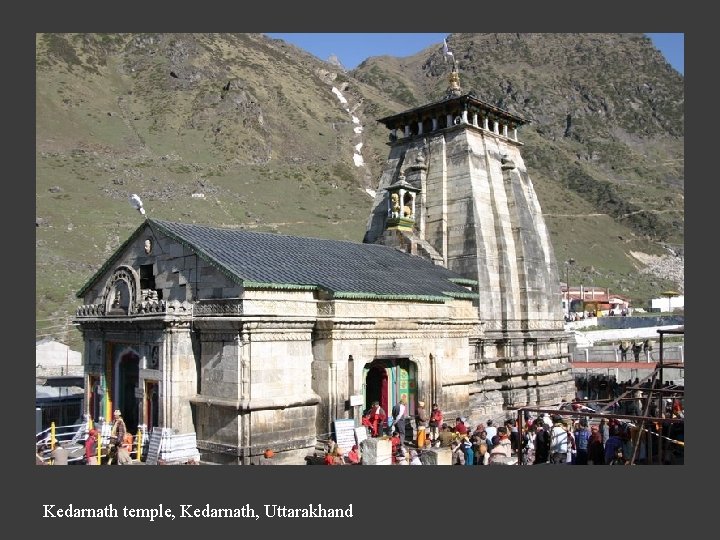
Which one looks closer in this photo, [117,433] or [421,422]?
[117,433]

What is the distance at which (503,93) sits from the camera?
200m

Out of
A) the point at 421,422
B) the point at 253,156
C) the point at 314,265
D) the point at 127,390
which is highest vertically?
the point at 253,156

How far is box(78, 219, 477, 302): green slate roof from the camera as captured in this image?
21.2 m

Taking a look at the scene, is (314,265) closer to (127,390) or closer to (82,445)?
(127,390)

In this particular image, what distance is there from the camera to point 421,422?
75.3 feet

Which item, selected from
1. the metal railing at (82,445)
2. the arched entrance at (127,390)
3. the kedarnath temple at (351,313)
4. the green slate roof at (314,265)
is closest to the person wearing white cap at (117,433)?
the metal railing at (82,445)

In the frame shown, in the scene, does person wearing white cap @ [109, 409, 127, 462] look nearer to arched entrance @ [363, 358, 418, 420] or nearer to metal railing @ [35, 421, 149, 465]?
metal railing @ [35, 421, 149, 465]

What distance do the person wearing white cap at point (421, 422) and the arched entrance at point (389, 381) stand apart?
745 mm

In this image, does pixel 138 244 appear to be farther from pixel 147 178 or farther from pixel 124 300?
pixel 147 178

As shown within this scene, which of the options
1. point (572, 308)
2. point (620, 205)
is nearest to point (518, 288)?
point (572, 308)

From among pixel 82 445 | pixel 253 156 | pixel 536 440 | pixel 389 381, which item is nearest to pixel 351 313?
pixel 389 381

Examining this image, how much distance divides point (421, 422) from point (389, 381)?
1.79 metres

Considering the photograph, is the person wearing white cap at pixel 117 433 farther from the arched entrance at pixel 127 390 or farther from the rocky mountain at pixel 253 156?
the rocky mountain at pixel 253 156

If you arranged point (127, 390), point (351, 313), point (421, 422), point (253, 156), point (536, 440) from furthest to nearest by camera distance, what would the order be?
point (253, 156) → point (127, 390) → point (421, 422) → point (351, 313) → point (536, 440)
